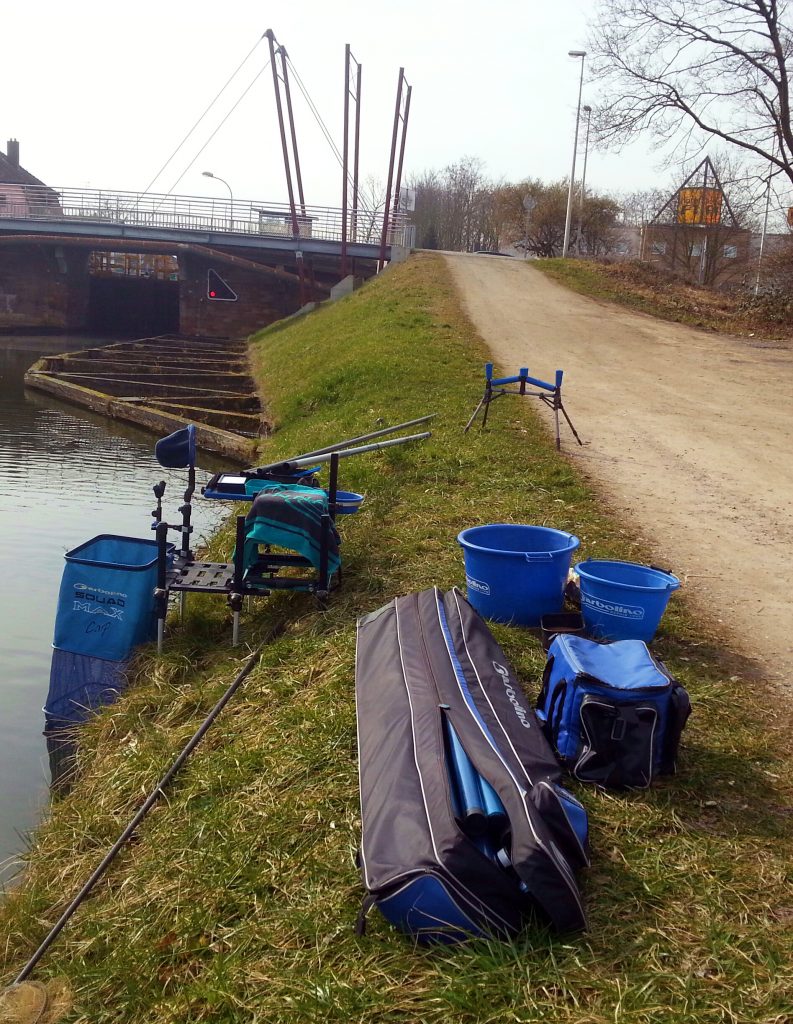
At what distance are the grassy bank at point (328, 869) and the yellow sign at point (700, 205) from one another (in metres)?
28.2

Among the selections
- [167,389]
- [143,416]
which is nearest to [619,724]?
[143,416]

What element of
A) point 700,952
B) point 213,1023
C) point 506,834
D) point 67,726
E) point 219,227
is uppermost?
point 219,227

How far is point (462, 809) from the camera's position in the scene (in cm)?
267

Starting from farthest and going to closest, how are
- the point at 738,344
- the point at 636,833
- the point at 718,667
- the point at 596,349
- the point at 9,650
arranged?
the point at 738,344 < the point at 596,349 < the point at 9,650 < the point at 718,667 < the point at 636,833

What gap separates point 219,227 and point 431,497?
31092 mm

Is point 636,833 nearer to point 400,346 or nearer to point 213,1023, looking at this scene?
point 213,1023

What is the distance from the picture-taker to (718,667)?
173 inches

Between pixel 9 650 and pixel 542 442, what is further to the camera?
pixel 542 442

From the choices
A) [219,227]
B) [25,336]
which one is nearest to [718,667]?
[219,227]

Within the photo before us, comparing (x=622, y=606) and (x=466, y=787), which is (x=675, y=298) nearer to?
(x=622, y=606)

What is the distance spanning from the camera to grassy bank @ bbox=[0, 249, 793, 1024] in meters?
2.42

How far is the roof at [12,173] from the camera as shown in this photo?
5819 centimetres

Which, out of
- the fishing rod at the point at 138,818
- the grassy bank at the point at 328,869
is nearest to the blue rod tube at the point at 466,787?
the grassy bank at the point at 328,869

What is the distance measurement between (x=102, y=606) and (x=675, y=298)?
71.1 feet
